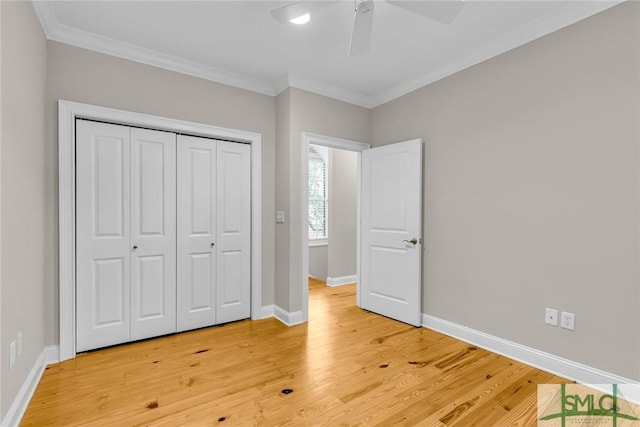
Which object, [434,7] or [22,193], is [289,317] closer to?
[22,193]

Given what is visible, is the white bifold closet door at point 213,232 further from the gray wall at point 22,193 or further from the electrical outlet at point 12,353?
the electrical outlet at point 12,353

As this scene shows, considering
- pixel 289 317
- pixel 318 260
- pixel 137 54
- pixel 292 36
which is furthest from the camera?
pixel 318 260

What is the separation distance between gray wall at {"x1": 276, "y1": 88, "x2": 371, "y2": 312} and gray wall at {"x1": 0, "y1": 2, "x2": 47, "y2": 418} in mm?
2003

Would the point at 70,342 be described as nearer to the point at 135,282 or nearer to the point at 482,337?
the point at 135,282

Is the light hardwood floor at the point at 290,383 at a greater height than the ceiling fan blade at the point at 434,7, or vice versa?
the ceiling fan blade at the point at 434,7

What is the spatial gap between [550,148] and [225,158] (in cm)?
292

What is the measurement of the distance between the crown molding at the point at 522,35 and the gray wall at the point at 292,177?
1073 millimetres

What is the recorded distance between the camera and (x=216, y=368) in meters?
2.41

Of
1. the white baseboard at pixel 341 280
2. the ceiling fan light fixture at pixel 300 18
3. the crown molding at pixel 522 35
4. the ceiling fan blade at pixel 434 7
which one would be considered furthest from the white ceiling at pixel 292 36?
the white baseboard at pixel 341 280

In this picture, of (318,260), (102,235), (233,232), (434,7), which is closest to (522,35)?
(434,7)

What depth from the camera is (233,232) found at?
11.2 ft

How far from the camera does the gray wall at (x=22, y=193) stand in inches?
65.3

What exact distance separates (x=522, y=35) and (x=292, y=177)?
234 centimetres

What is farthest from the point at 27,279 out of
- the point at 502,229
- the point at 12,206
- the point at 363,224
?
the point at 502,229
